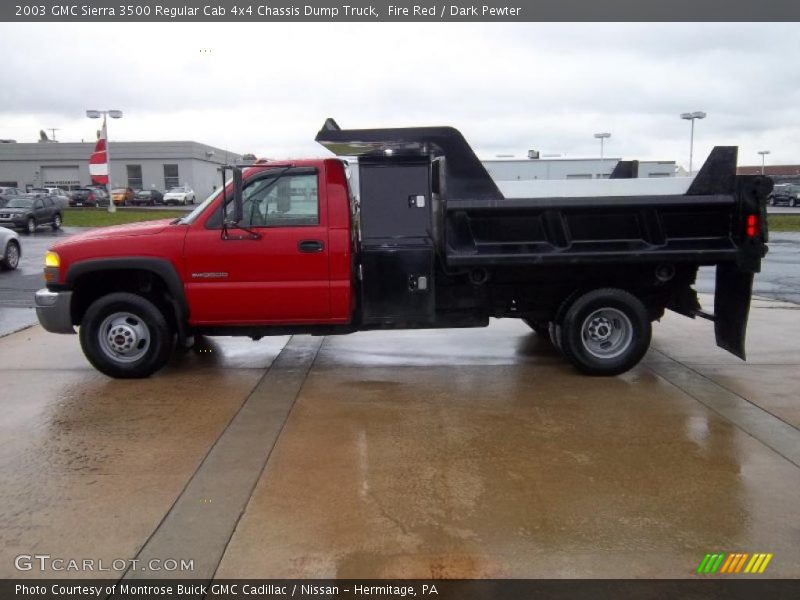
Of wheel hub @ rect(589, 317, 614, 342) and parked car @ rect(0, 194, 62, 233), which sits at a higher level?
parked car @ rect(0, 194, 62, 233)

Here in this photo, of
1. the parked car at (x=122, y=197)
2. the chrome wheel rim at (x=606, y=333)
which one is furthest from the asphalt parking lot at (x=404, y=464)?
the parked car at (x=122, y=197)

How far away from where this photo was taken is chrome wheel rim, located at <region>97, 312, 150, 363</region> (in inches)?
250

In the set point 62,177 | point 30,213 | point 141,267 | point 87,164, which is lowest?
point 141,267

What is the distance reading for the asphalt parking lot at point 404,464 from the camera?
344 centimetres

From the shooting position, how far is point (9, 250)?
15.1m

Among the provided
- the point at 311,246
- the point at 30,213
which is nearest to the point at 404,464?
the point at 311,246

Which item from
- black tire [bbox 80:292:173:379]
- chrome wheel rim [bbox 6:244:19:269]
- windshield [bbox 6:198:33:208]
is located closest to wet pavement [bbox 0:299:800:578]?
black tire [bbox 80:292:173:379]

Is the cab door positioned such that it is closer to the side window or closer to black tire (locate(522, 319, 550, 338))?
the side window

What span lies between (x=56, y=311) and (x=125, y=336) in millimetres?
641
